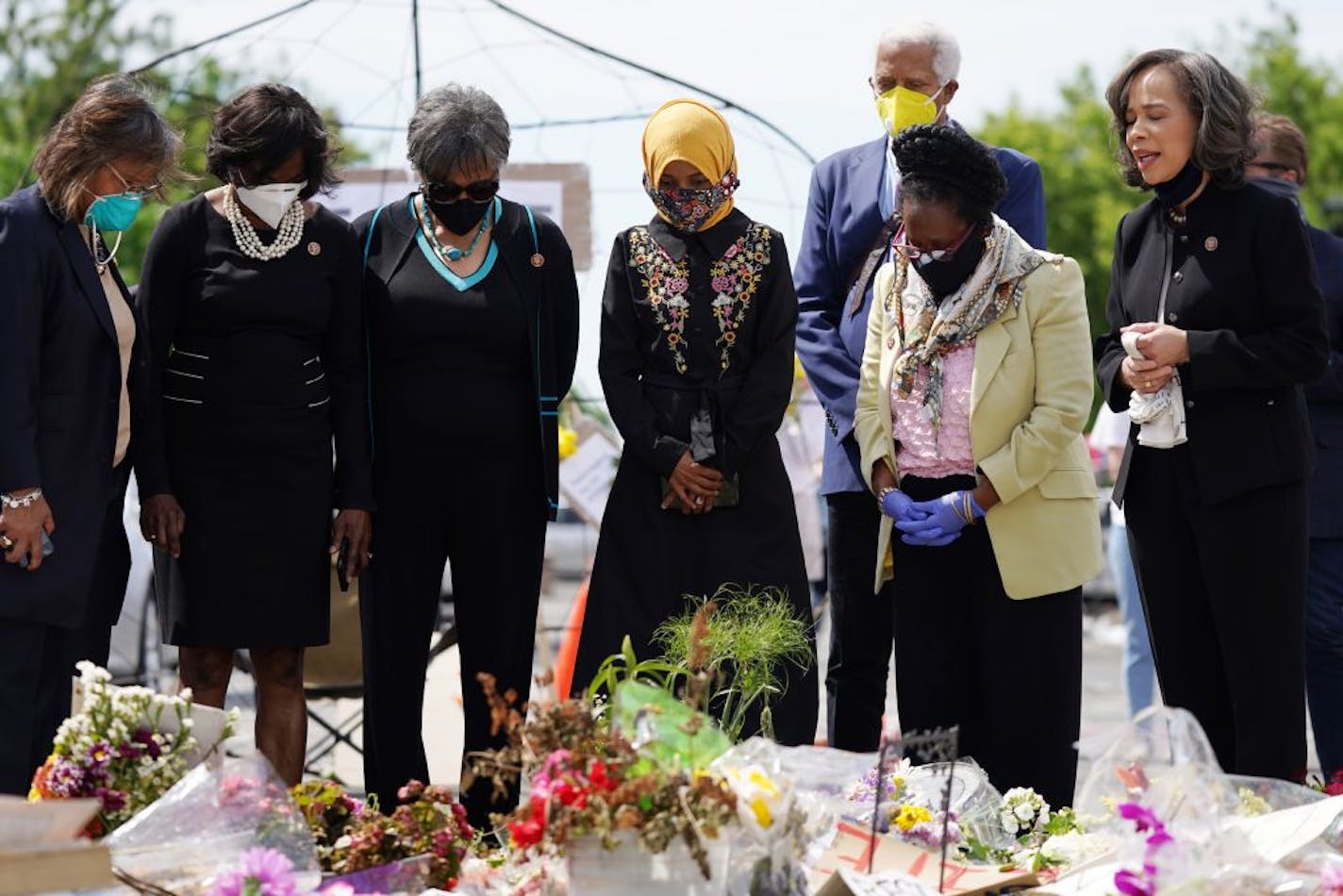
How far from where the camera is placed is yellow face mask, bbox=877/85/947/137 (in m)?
5.20

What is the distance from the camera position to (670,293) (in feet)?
16.4

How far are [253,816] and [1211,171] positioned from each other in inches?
114

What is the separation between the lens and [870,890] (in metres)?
3.25

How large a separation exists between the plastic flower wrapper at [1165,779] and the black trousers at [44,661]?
240cm

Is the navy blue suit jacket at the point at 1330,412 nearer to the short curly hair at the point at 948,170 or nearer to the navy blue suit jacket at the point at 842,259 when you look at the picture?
the navy blue suit jacket at the point at 842,259

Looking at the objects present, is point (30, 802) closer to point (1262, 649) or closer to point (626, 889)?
point (626, 889)

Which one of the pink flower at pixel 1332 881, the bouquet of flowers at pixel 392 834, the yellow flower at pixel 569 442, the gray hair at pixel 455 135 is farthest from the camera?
the yellow flower at pixel 569 442

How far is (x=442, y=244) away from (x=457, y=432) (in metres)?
0.50

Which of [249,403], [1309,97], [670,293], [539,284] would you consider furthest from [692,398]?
[1309,97]

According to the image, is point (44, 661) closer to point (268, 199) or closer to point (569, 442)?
point (268, 199)

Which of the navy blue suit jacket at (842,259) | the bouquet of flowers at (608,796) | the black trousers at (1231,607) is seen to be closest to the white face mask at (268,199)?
the navy blue suit jacket at (842,259)

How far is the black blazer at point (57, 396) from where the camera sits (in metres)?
4.37

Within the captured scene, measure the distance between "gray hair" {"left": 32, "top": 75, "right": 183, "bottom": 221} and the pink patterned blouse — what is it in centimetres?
194

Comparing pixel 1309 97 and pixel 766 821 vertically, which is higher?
pixel 1309 97
